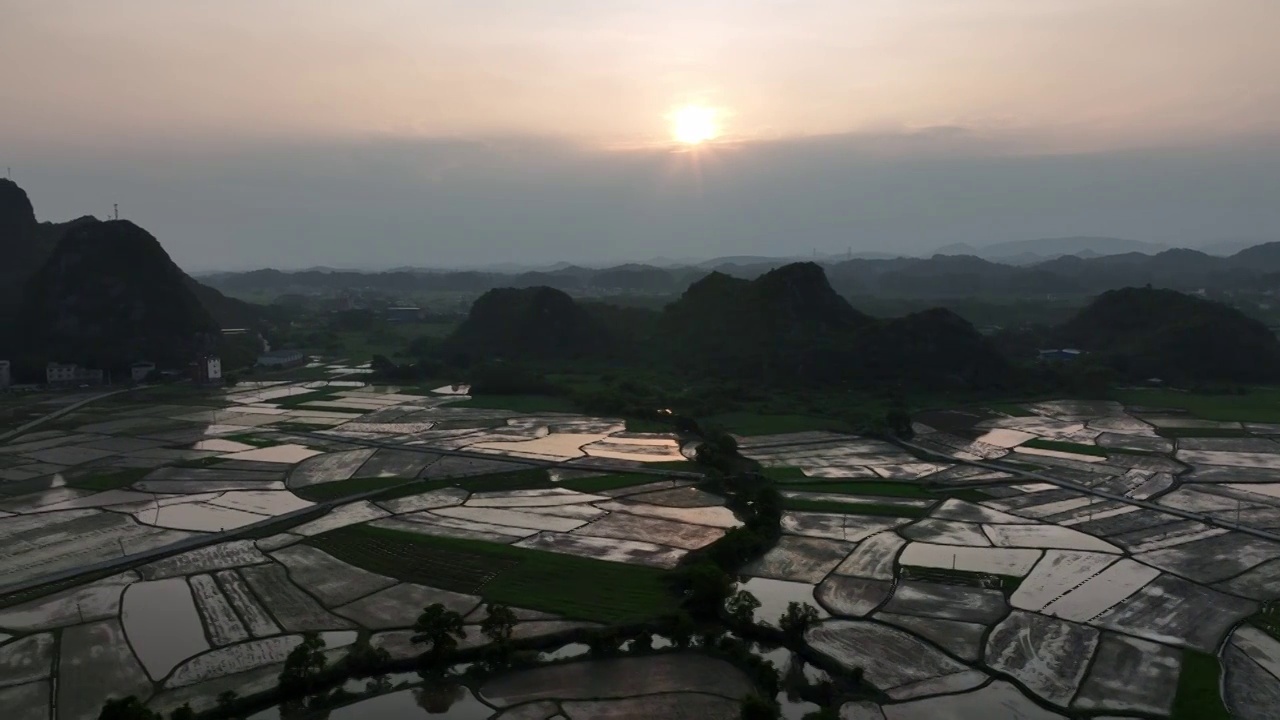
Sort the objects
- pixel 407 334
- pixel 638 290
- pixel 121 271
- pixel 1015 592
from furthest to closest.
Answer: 1. pixel 638 290
2. pixel 407 334
3. pixel 121 271
4. pixel 1015 592

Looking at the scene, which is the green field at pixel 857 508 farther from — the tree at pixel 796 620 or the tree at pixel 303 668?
the tree at pixel 303 668

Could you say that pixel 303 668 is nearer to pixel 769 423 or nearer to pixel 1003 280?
pixel 769 423

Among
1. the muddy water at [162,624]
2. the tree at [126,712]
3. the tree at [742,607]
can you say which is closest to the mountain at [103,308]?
the muddy water at [162,624]

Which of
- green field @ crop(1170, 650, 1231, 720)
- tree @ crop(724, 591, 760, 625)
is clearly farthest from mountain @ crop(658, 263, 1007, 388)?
green field @ crop(1170, 650, 1231, 720)

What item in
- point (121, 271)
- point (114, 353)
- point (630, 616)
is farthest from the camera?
point (121, 271)

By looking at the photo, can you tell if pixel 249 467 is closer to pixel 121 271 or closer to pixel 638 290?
pixel 121 271

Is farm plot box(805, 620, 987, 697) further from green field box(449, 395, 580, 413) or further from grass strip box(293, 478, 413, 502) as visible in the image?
green field box(449, 395, 580, 413)

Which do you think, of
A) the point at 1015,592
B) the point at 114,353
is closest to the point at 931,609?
the point at 1015,592
